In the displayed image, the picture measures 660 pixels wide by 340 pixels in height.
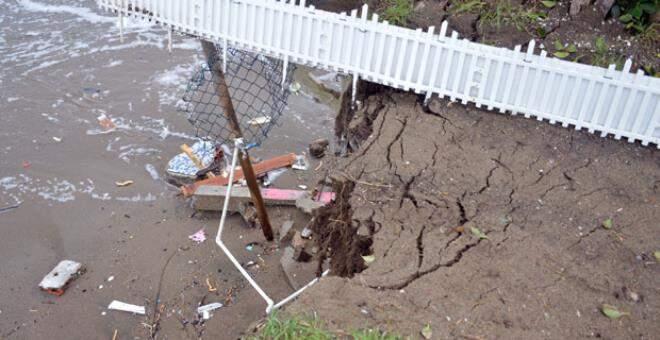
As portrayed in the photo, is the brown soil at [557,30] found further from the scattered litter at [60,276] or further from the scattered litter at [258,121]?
the scattered litter at [60,276]

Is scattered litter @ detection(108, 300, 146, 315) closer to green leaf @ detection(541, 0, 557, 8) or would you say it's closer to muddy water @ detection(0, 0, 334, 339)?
muddy water @ detection(0, 0, 334, 339)

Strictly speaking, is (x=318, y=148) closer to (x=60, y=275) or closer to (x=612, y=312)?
(x=60, y=275)

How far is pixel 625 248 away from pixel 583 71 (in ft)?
5.51

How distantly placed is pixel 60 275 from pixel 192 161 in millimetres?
2361

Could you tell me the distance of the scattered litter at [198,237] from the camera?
22.6 feet

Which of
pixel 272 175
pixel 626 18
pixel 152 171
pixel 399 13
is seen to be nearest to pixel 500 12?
pixel 399 13

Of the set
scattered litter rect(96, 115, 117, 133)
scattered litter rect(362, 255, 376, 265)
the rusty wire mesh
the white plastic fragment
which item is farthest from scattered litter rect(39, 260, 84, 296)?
scattered litter rect(362, 255, 376, 265)

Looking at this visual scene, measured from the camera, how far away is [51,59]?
1030 cm

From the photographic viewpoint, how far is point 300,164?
814 centimetres

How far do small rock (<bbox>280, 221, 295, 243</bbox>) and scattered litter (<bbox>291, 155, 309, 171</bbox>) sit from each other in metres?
1.36

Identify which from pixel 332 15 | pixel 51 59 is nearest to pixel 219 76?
pixel 332 15

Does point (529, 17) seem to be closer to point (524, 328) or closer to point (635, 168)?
point (635, 168)

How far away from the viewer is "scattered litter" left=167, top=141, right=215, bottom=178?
7.90 m

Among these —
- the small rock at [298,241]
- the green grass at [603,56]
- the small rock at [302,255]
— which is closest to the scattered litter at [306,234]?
the small rock at [298,241]
